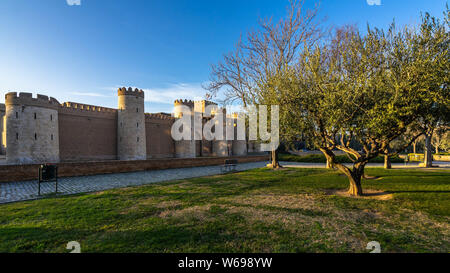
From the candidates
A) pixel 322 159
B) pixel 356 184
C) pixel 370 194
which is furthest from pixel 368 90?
pixel 322 159

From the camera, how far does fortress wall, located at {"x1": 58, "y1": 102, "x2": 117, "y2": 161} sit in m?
24.3

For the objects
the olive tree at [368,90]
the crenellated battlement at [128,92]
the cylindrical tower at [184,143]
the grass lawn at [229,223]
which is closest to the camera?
the grass lawn at [229,223]

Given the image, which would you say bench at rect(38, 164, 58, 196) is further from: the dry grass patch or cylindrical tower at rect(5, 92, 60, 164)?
cylindrical tower at rect(5, 92, 60, 164)

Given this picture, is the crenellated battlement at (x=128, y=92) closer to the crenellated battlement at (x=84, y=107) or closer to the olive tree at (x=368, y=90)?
the crenellated battlement at (x=84, y=107)

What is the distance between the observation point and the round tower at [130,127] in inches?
1070

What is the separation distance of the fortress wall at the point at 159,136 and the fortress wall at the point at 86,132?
15.6 feet

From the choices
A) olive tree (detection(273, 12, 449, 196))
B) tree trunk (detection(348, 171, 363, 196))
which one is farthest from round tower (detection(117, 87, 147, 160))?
tree trunk (detection(348, 171, 363, 196))

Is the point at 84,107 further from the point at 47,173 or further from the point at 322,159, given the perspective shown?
the point at 322,159

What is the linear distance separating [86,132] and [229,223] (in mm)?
26650

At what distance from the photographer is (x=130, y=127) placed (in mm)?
27391

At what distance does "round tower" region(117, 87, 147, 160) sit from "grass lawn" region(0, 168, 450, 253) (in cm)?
2010

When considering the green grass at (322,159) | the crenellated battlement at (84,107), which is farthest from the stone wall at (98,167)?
the crenellated battlement at (84,107)
